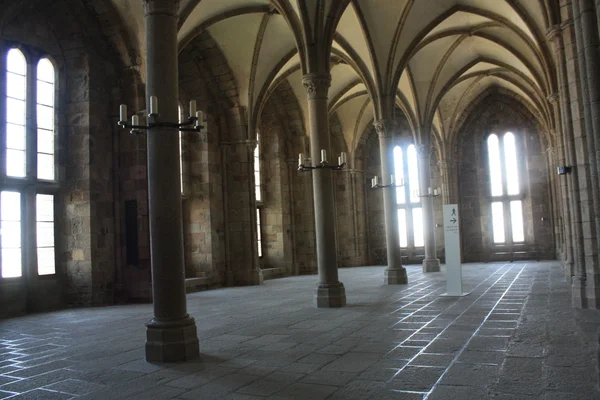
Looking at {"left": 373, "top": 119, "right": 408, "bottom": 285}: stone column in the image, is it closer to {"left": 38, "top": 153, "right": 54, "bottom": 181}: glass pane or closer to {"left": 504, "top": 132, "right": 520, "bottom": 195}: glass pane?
{"left": 38, "top": 153, "right": 54, "bottom": 181}: glass pane

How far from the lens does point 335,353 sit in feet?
20.6

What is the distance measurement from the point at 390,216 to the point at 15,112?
10.4 meters

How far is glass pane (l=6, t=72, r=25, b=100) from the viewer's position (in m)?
12.5

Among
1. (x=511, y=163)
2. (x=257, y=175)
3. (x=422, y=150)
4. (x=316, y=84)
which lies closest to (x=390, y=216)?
(x=422, y=150)

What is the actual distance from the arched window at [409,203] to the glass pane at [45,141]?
17.3 metres

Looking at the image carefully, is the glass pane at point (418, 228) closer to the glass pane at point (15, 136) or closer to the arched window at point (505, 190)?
the arched window at point (505, 190)

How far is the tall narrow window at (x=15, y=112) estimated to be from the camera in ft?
40.7

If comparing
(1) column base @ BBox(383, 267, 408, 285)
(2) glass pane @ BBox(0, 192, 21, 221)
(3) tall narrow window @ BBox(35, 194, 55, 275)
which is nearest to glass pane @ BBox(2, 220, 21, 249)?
(2) glass pane @ BBox(0, 192, 21, 221)

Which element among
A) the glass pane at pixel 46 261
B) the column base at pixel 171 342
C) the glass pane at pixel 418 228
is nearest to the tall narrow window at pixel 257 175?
the glass pane at pixel 418 228

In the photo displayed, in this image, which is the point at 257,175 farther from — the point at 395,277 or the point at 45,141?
the point at 45,141

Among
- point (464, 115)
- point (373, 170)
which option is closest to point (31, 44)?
point (373, 170)

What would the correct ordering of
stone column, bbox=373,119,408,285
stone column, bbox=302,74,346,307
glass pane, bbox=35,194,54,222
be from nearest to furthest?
1. stone column, bbox=302,74,346,307
2. glass pane, bbox=35,194,54,222
3. stone column, bbox=373,119,408,285

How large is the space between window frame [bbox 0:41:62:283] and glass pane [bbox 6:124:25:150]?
9 centimetres

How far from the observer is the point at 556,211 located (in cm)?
2369
